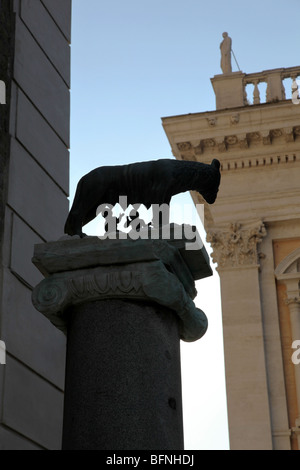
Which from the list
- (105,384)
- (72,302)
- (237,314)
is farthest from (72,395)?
(237,314)

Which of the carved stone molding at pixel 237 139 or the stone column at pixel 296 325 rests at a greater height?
the carved stone molding at pixel 237 139

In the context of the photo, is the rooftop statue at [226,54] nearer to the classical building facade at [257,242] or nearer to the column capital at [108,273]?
the classical building facade at [257,242]

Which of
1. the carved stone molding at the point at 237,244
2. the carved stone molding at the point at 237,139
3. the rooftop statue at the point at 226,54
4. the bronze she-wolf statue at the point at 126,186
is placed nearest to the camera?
the bronze she-wolf statue at the point at 126,186

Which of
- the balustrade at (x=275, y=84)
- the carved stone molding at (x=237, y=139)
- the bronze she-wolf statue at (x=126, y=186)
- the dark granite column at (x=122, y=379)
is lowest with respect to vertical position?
the dark granite column at (x=122, y=379)

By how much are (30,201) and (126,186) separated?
93.6 inches

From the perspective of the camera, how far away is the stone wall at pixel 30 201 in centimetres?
788

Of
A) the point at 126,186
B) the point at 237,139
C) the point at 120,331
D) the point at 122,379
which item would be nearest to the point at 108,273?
the point at 120,331

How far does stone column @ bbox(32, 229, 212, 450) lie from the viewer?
555 centimetres

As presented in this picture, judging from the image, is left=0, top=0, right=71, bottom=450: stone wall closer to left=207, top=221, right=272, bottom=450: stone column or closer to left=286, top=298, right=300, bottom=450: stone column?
left=207, top=221, right=272, bottom=450: stone column

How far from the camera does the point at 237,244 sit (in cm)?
2273

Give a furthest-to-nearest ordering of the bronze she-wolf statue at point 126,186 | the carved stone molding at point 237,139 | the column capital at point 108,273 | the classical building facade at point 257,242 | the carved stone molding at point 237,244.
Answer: the carved stone molding at point 237,139, the carved stone molding at point 237,244, the classical building facade at point 257,242, the bronze she-wolf statue at point 126,186, the column capital at point 108,273

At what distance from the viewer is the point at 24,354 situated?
26.3 ft

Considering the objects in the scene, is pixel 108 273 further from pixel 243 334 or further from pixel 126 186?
pixel 243 334

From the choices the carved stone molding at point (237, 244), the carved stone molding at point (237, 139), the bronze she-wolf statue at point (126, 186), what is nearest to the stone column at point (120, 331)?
the bronze she-wolf statue at point (126, 186)
